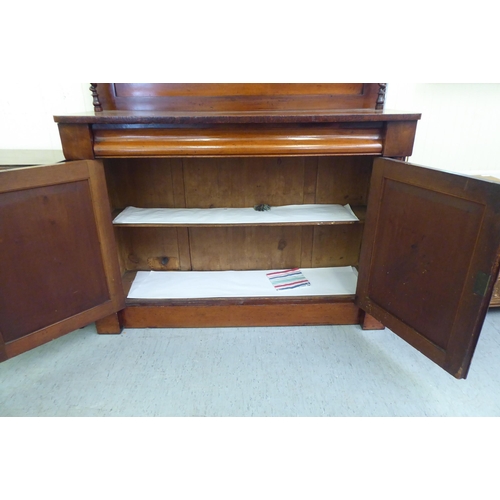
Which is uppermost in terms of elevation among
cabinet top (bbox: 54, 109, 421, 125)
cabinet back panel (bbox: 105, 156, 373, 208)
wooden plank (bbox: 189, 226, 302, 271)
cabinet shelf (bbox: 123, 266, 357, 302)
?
cabinet top (bbox: 54, 109, 421, 125)

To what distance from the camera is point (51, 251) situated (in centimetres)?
138

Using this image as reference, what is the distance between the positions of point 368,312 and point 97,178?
135 centimetres

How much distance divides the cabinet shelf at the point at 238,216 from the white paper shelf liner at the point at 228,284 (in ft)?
1.24

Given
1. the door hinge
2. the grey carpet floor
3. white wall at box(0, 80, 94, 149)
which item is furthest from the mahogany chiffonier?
white wall at box(0, 80, 94, 149)

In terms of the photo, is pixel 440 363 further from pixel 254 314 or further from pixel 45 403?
pixel 45 403

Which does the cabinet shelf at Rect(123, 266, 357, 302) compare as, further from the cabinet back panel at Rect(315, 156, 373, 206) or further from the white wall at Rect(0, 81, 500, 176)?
the white wall at Rect(0, 81, 500, 176)

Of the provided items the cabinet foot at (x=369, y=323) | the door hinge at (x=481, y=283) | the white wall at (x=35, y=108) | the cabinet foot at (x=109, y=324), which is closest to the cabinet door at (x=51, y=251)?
the cabinet foot at (x=109, y=324)

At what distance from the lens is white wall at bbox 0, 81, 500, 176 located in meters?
1.79

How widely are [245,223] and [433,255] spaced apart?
0.81 meters

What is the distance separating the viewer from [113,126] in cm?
142

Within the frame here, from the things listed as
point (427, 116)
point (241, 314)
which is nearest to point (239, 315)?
point (241, 314)

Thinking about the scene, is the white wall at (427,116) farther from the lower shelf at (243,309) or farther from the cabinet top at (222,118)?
the lower shelf at (243,309)

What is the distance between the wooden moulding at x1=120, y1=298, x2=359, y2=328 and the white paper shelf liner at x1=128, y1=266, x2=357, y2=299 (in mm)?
53

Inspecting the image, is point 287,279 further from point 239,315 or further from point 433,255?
point 433,255
